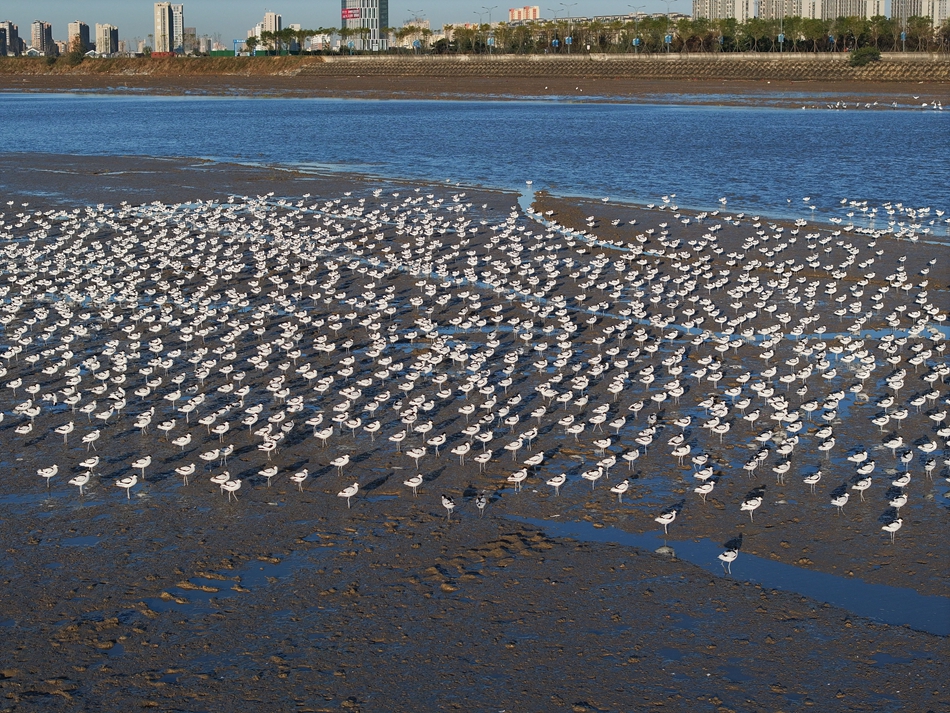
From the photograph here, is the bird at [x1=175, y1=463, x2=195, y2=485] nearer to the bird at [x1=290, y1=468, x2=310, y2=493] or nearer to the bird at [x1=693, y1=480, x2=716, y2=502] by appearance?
the bird at [x1=290, y1=468, x2=310, y2=493]

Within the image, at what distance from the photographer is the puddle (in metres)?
12.4

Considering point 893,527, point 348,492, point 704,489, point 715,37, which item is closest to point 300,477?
point 348,492

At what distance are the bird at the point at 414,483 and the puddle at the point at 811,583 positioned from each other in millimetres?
1688

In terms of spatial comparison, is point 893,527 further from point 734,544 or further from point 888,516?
point 734,544

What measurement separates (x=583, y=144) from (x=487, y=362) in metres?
46.0

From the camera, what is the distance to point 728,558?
44.1 feet

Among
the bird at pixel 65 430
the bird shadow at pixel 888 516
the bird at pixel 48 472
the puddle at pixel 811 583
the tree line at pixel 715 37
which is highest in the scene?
the tree line at pixel 715 37

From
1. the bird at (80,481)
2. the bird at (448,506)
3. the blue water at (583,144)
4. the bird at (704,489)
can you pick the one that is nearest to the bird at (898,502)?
the bird at (704,489)

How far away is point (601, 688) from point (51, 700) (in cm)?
543

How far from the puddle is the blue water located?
86.4 feet

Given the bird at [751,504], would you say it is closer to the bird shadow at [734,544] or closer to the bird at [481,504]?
the bird shadow at [734,544]

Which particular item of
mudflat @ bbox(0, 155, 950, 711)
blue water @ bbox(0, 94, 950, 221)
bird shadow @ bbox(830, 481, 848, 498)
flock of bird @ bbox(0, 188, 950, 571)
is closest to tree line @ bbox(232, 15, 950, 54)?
blue water @ bbox(0, 94, 950, 221)

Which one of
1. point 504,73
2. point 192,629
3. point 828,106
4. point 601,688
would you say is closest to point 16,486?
point 192,629

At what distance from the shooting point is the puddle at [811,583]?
12.4 meters
